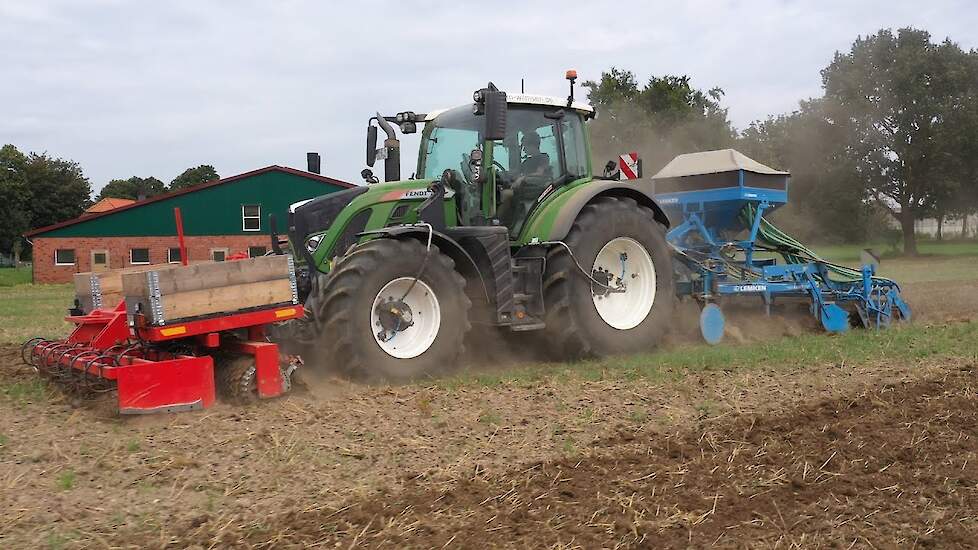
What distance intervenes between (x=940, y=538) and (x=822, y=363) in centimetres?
422

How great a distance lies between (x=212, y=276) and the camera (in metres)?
6.08

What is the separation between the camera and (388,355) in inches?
273

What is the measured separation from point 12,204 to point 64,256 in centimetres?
3019

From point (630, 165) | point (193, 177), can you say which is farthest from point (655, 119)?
point (193, 177)

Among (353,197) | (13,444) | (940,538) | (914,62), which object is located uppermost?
(914,62)

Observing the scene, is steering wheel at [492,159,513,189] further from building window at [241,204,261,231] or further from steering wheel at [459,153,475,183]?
building window at [241,204,261,231]

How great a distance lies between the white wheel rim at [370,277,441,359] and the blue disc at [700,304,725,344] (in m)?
3.64

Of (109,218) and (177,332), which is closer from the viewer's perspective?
(177,332)

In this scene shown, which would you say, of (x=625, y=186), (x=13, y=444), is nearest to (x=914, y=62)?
(x=625, y=186)

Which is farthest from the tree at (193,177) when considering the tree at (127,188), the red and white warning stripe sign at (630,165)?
the red and white warning stripe sign at (630,165)

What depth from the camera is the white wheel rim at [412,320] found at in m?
7.00

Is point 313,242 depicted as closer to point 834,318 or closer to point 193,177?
point 834,318

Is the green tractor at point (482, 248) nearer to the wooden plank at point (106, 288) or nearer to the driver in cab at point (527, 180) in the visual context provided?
the driver in cab at point (527, 180)

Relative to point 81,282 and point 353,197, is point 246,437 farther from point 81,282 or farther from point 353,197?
point 81,282
